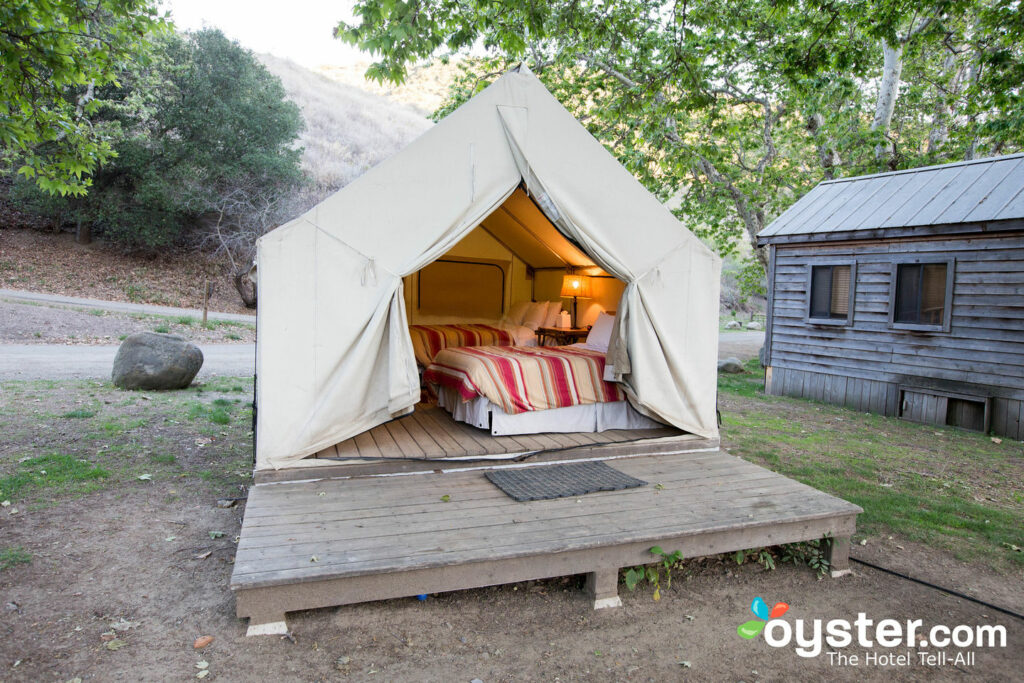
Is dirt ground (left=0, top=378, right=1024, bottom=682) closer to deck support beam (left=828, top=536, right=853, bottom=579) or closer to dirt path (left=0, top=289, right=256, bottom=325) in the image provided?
deck support beam (left=828, top=536, right=853, bottom=579)

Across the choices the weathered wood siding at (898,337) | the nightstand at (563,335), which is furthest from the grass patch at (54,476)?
the weathered wood siding at (898,337)

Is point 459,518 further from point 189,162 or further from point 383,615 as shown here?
point 189,162

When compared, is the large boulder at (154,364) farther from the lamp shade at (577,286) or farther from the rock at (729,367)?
the rock at (729,367)

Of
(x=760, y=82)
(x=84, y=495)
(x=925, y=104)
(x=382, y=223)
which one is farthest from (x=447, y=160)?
(x=925, y=104)

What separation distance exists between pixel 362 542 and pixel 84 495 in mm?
2510

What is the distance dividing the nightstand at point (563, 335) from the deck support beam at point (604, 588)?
15.5 feet

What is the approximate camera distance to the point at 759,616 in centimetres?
310

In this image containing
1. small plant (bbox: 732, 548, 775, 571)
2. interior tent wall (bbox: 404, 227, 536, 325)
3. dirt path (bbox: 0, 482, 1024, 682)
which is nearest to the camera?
dirt path (bbox: 0, 482, 1024, 682)

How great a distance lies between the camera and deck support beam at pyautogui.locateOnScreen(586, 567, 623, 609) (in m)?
3.08

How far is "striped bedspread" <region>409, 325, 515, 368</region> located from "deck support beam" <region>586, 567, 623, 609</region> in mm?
3843

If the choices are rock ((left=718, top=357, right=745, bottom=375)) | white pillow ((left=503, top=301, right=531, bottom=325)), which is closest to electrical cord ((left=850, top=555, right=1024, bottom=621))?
white pillow ((left=503, top=301, right=531, bottom=325))

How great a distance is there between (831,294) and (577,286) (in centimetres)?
391

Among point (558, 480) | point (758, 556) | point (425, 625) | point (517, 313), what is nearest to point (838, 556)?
point (758, 556)

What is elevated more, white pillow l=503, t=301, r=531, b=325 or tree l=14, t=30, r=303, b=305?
tree l=14, t=30, r=303, b=305
